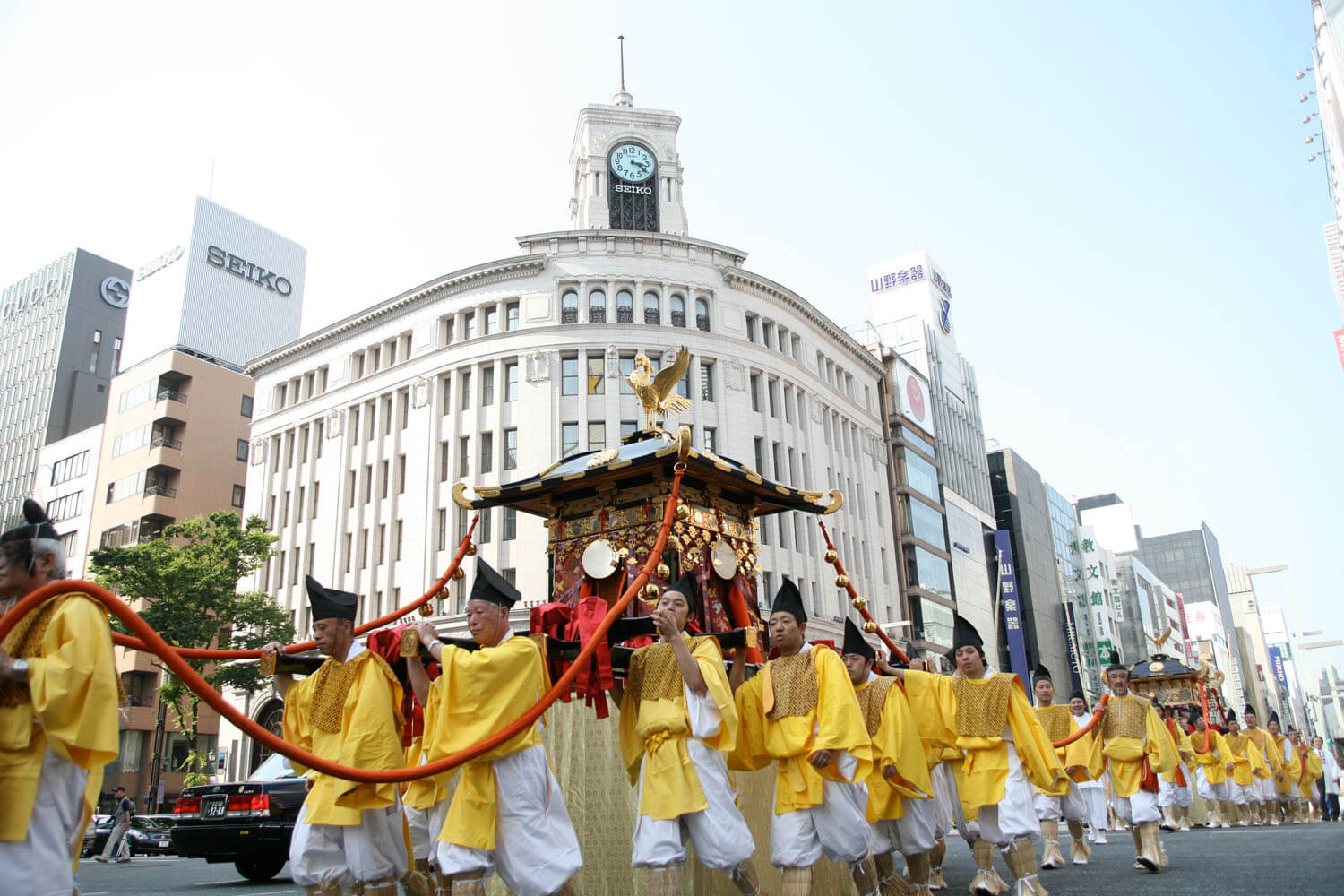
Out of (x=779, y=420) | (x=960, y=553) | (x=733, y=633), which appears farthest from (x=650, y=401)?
(x=960, y=553)

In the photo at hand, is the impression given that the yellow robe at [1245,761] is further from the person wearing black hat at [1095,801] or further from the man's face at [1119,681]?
the man's face at [1119,681]

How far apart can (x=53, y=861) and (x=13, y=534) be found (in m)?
1.30

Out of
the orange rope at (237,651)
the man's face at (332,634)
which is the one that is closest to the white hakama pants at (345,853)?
the man's face at (332,634)

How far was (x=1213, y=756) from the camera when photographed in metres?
15.5

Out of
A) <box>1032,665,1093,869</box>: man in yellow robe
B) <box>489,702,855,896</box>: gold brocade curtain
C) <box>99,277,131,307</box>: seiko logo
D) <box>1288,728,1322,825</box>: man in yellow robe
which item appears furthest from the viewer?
<box>99,277,131,307</box>: seiko logo

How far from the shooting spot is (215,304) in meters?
52.1

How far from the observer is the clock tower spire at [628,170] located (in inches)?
1650

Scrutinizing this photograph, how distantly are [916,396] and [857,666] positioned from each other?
149ft

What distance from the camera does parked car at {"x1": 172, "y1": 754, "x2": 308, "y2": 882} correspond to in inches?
406

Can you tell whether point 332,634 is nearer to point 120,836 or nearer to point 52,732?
point 52,732

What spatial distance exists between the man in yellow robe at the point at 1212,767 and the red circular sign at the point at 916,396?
3382 cm

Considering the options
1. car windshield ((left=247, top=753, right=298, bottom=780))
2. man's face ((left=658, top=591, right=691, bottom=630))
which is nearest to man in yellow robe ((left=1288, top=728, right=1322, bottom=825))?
man's face ((left=658, top=591, right=691, bottom=630))

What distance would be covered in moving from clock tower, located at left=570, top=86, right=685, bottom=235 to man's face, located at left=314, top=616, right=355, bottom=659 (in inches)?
1453

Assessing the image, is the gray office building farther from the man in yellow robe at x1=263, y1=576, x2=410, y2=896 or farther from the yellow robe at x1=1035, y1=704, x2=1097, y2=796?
the yellow robe at x1=1035, y1=704, x2=1097, y2=796
